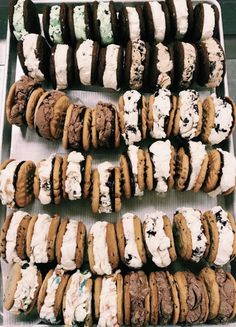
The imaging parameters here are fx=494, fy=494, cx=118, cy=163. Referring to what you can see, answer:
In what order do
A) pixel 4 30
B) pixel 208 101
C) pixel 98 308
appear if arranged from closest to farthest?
1. pixel 98 308
2. pixel 208 101
3. pixel 4 30

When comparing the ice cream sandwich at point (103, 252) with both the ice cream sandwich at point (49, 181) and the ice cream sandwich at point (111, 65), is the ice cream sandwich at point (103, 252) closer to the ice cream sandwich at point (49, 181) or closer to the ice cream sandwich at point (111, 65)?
the ice cream sandwich at point (49, 181)

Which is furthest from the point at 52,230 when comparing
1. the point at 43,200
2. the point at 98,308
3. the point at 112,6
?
the point at 112,6

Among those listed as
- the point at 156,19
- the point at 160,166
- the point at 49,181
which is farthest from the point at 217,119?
the point at 49,181

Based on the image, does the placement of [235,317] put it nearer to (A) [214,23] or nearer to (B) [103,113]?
(B) [103,113]

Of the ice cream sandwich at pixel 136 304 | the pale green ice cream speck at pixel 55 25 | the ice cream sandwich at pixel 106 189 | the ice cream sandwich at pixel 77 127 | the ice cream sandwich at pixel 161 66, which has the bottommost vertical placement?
the ice cream sandwich at pixel 136 304

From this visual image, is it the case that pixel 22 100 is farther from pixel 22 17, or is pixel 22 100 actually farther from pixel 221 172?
pixel 221 172

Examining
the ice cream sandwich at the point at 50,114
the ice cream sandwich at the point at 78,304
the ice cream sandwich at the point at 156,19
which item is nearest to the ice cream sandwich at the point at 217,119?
the ice cream sandwich at the point at 156,19
